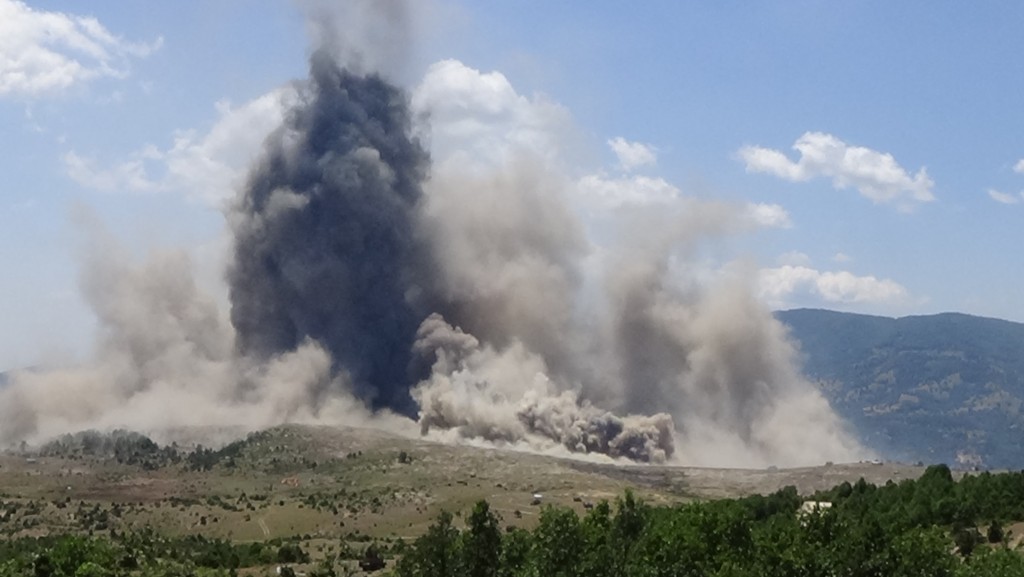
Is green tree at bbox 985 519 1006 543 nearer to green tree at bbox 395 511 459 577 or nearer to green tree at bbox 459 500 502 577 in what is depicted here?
green tree at bbox 459 500 502 577

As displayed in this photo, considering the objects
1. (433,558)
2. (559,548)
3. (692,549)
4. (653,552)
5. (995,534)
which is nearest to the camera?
(559,548)

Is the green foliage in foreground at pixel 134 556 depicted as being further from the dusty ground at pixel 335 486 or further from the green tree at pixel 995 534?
the green tree at pixel 995 534

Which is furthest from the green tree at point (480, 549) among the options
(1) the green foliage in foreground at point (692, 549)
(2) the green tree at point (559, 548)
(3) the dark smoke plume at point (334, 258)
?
(3) the dark smoke plume at point (334, 258)

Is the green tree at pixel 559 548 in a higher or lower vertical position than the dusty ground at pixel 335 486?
lower

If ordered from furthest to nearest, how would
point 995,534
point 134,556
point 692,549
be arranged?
point 995,534 → point 134,556 → point 692,549

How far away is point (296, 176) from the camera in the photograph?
6570 inches

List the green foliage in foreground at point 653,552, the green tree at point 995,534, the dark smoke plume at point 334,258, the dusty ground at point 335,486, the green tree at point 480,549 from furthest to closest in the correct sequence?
the dark smoke plume at point 334,258
the dusty ground at point 335,486
the green tree at point 995,534
the green tree at point 480,549
the green foliage in foreground at point 653,552

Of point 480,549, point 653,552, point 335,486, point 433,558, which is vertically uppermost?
point 335,486

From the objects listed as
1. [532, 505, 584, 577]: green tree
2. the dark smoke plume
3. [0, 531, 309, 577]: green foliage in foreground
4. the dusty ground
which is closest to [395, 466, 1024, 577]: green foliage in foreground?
[532, 505, 584, 577]: green tree

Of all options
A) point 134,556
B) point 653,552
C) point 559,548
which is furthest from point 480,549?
point 134,556

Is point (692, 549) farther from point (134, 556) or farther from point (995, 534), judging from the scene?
point (995, 534)

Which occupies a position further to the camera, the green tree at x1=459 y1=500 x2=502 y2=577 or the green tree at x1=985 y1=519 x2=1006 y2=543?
the green tree at x1=985 y1=519 x2=1006 y2=543

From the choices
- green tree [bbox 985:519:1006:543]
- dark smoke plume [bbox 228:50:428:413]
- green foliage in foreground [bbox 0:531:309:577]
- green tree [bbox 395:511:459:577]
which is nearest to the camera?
green foliage in foreground [bbox 0:531:309:577]

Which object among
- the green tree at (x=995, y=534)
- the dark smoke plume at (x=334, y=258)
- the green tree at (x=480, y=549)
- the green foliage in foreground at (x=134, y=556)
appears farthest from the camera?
the dark smoke plume at (x=334, y=258)
